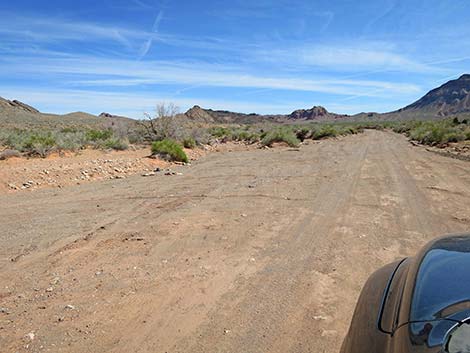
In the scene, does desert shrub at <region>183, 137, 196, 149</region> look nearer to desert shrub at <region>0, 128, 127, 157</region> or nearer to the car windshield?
desert shrub at <region>0, 128, 127, 157</region>

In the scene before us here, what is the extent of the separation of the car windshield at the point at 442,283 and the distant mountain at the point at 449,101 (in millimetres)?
181025

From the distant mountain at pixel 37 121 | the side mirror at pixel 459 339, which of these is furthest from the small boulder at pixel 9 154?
the distant mountain at pixel 37 121

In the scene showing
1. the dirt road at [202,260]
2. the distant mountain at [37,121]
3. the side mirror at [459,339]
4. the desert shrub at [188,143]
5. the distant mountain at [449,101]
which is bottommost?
the dirt road at [202,260]

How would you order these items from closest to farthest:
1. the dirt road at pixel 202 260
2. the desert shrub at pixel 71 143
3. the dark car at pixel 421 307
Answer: the dark car at pixel 421 307
the dirt road at pixel 202 260
the desert shrub at pixel 71 143

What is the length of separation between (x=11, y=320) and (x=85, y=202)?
6061 millimetres

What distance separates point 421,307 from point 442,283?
261 millimetres

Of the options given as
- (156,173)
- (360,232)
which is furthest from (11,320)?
(156,173)

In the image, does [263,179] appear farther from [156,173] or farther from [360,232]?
[360,232]

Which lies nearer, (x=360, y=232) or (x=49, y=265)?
(x=49, y=265)

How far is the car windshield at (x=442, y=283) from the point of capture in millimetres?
1872

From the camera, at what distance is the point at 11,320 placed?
4.31 meters

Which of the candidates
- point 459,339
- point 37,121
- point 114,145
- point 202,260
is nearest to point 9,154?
point 114,145

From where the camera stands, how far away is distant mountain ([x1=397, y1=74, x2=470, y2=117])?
557 feet

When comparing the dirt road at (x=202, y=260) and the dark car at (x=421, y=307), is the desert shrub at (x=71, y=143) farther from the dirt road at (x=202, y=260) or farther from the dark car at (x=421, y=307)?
the dark car at (x=421, y=307)
